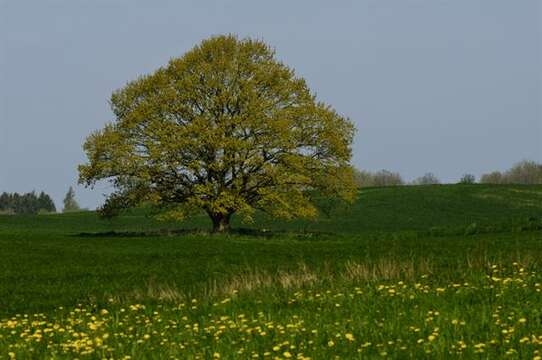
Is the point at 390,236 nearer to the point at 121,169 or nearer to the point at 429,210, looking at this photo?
the point at 121,169

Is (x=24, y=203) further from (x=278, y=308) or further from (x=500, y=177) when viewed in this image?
(x=278, y=308)

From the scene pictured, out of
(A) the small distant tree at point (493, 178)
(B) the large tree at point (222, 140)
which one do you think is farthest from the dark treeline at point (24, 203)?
(B) the large tree at point (222, 140)

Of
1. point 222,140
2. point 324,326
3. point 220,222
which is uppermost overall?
point 222,140

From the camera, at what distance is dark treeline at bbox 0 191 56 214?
19412cm

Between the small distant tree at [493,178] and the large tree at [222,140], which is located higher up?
the small distant tree at [493,178]

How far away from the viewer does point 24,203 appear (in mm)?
195625

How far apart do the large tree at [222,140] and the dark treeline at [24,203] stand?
149 metres

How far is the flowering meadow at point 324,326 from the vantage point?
11.3 meters

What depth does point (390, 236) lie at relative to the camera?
47000mm

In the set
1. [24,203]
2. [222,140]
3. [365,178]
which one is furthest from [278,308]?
[24,203]

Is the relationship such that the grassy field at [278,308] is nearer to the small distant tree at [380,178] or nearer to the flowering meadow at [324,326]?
the flowering meadow at [324,326]

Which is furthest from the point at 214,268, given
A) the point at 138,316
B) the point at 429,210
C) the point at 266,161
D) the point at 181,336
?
the point at 429,210

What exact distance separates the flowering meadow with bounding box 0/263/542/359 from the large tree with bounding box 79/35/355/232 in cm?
3341

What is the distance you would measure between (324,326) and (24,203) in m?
195
